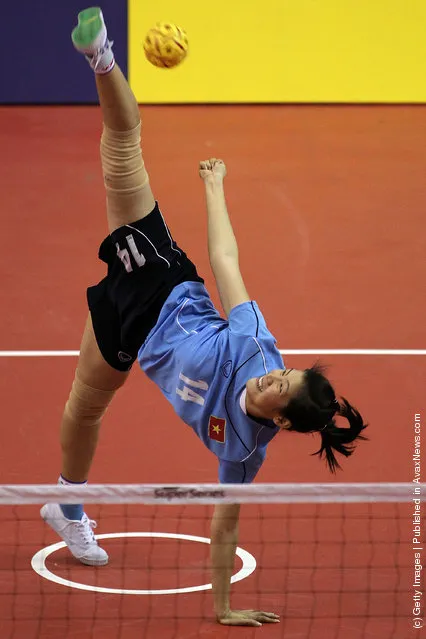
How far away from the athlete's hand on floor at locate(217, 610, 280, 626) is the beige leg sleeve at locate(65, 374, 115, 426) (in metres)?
1.14

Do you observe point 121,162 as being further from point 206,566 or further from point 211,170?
point 206,566

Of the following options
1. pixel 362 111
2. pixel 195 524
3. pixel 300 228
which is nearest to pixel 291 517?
pixel 195 524

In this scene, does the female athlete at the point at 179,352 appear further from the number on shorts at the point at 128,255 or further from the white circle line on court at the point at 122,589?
the white circle line on court at the point at 122,589

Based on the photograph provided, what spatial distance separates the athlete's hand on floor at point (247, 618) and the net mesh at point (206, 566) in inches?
1.4

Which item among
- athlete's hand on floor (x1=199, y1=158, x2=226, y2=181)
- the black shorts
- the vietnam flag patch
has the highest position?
athlete's hand on floor (x1=199, y1=158, x2=226, y2=181)

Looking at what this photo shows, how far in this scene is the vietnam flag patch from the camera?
470cm

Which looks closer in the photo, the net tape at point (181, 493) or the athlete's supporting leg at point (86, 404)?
the net tape at point (181, 493)

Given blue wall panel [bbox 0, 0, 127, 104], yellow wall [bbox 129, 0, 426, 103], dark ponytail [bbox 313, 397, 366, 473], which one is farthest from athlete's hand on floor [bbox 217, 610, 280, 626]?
blue wall panel [bbox 0, 0, 127, 104]

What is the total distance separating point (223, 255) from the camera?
4.96 m

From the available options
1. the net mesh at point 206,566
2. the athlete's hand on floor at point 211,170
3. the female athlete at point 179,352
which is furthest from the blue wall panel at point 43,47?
the female athlete at point 179,352

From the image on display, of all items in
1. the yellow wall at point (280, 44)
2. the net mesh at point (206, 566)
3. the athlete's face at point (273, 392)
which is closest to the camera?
the net mesh at point (206, 566)

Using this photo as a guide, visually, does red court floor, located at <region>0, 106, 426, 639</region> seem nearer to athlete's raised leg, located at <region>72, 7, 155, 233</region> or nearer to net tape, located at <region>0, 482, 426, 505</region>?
net tape, located at <region>0, 482, 426, 505</region>

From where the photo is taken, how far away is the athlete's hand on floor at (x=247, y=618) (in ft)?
16.3

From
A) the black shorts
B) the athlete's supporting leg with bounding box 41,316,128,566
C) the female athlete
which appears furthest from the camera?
the athlete's supporting leg with bounding box 41,316,128,566
